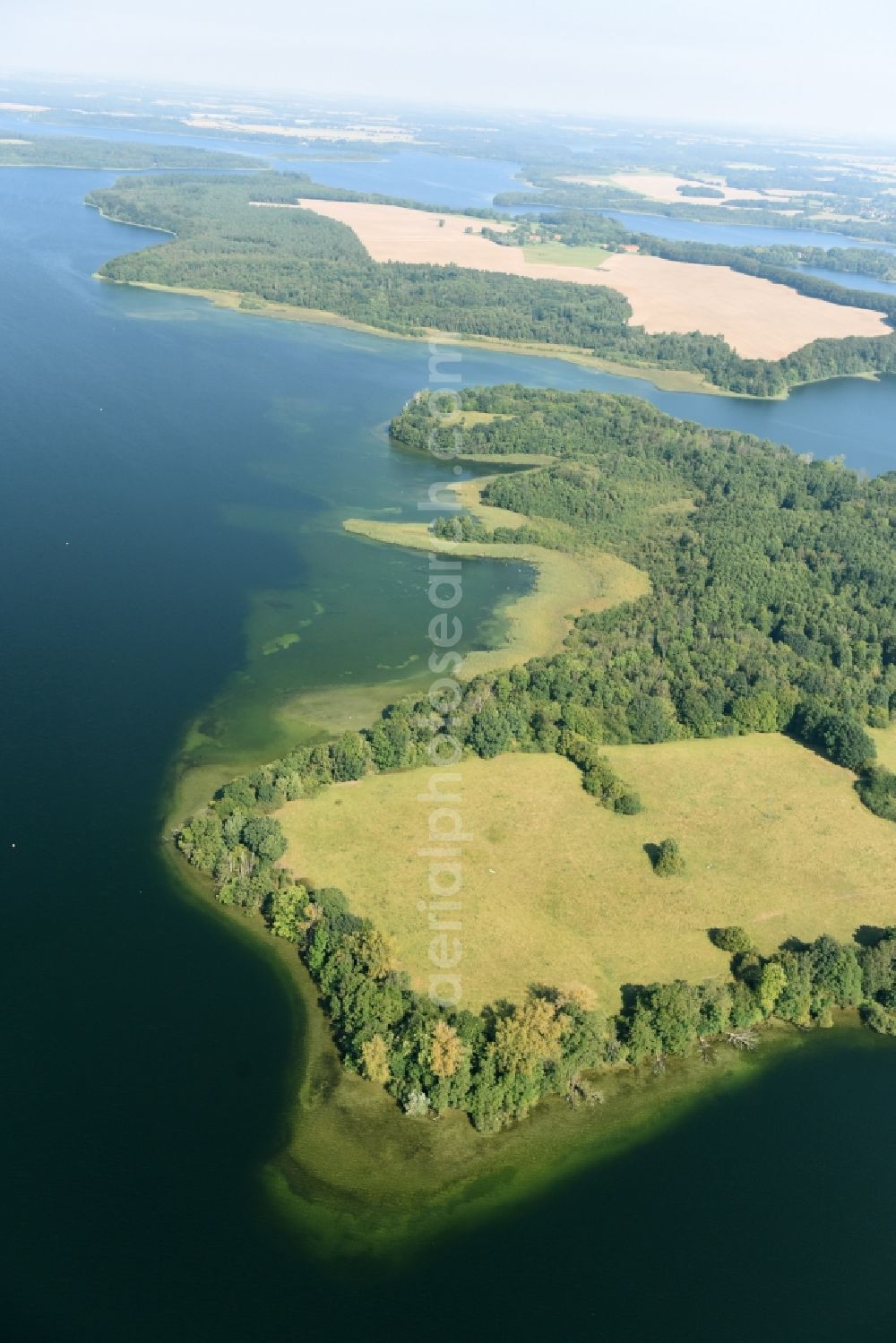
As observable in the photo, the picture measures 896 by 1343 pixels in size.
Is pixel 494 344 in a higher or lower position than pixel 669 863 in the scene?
higher

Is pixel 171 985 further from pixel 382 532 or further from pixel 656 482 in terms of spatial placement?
A: pixel 656 482

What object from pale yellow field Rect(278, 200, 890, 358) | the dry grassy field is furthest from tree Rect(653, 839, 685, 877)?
pale yellow field Rect(278, 200, 890, 358)

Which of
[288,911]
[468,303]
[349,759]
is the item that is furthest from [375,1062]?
[468,303]

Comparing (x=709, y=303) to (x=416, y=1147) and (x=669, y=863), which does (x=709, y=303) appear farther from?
(x=416, y=1147)

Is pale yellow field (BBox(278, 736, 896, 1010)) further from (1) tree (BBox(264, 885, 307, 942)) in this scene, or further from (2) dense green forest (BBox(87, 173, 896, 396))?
(2) dense green forest (BBox(87, 173, 896, 396))

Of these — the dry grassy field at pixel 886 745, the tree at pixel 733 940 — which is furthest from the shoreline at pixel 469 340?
the tree at pixel 733 940

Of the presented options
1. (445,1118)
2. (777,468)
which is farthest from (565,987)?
(777,468)

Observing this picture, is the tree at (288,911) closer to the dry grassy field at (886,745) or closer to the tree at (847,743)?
the tree at (847,743)
